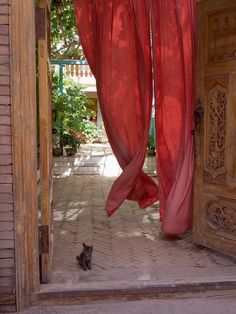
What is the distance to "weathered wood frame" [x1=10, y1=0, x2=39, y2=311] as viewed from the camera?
3084 mm

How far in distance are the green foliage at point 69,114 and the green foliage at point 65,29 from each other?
865 millimetres

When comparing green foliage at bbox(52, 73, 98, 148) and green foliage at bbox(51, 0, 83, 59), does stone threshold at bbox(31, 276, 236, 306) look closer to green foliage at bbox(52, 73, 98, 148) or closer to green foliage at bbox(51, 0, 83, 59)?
green foliage at bbox(51, 0, 83, 59)

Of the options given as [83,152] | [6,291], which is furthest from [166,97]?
[83,152]

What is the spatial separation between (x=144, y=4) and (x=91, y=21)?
1.93 feet

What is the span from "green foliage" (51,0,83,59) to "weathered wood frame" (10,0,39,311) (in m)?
3.03

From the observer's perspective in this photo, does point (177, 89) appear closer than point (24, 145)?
No

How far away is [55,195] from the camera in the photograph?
7387mm

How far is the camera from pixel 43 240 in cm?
341

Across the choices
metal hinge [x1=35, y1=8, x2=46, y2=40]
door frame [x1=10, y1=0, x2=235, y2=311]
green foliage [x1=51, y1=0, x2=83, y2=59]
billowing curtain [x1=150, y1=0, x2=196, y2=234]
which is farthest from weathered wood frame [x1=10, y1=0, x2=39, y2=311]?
green foliage [x1=51, y1=0, x2=83, y2=59]

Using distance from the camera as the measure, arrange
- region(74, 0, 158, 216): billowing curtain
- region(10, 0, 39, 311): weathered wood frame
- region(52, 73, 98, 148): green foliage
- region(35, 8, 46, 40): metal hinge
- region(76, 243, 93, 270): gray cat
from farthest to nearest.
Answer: region(52, 73, 98, 148): green foliage
region(74, 0, 158, 216): billowing curtain
region(76, 243, 93, 270): gray cat
region(35, 8, 46, 40): metal hinge
region(10, 0, 39, 311): weathered wood frame

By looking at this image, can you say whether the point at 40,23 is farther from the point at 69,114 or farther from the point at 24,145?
the point at 69,114

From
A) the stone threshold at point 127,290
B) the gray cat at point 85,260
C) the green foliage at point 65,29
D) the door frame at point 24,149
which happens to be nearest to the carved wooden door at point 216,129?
the stone threshold at point 127,290

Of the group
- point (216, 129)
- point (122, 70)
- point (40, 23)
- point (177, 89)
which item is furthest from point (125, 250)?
point (40, 23)

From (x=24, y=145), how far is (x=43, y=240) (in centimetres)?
79
